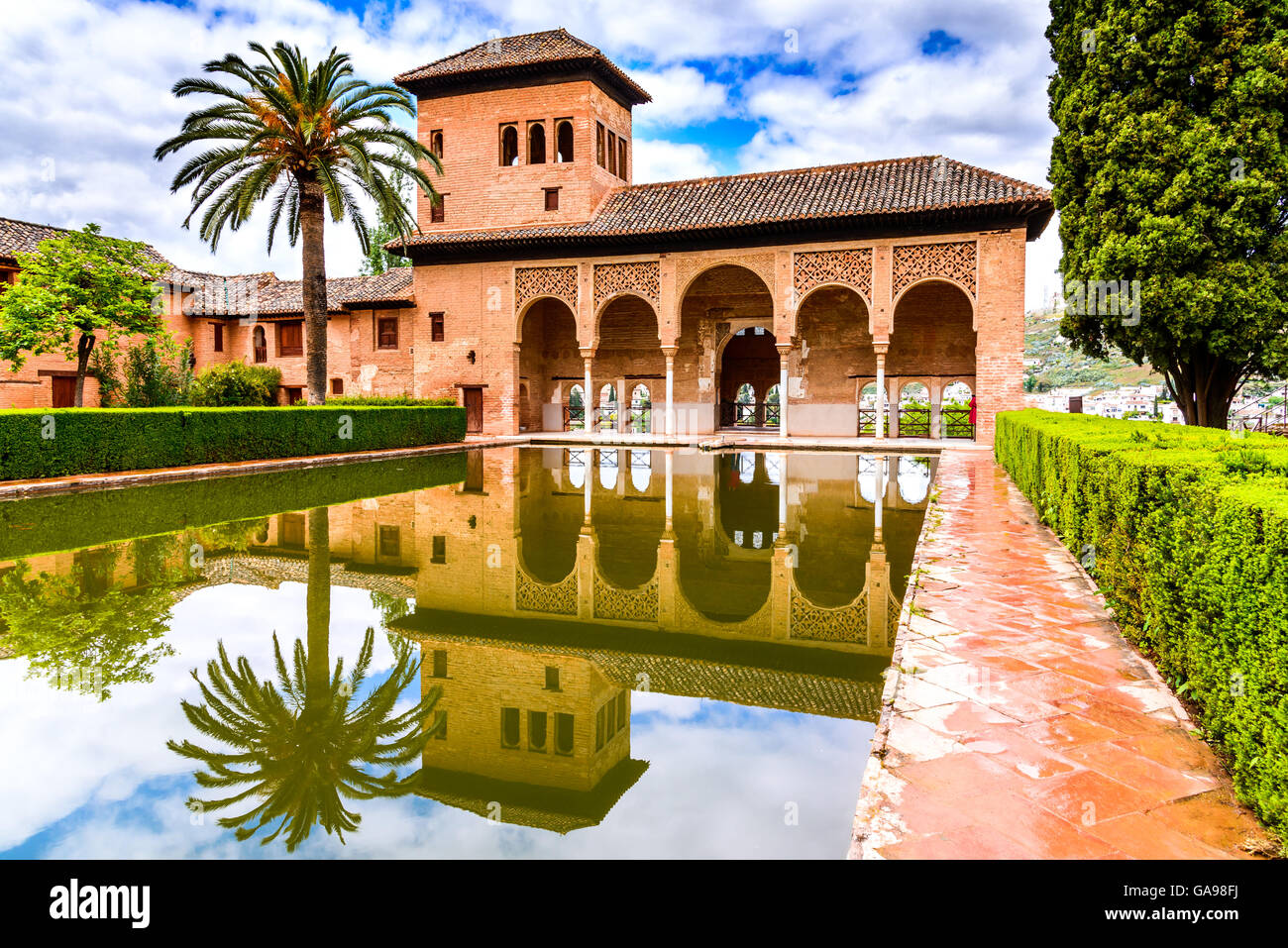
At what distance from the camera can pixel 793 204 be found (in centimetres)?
2248

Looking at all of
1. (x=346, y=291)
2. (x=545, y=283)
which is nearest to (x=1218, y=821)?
(x=545, y=283)

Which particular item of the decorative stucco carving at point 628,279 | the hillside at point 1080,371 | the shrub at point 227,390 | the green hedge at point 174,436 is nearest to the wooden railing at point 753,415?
the decorative stucco carving at point 628,279

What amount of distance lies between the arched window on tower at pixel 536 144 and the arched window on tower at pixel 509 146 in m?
0.54

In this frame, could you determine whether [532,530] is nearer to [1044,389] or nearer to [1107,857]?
[1107,857]

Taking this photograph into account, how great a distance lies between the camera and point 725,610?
5520 millimetres

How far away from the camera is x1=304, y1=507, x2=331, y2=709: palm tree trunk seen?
3.89 m

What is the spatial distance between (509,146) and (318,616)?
24.1m

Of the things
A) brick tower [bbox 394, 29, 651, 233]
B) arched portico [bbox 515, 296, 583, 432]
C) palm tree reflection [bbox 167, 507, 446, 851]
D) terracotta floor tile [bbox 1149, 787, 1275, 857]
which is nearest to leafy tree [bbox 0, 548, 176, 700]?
palm tree reflection [bbox 167, 507, 446, 851]

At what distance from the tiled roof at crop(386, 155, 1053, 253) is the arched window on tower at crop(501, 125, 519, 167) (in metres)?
2.29

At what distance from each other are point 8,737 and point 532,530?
554cm

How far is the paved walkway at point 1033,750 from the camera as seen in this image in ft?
7.75

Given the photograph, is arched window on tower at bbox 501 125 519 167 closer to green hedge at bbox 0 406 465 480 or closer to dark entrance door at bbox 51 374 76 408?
green hedge at bbox 0 406 465 480
